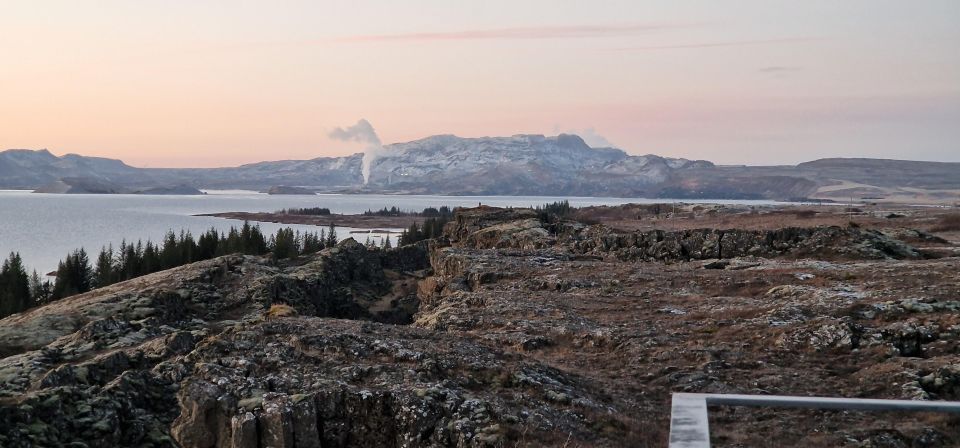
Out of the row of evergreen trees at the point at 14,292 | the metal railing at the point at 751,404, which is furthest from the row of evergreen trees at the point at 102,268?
the metal railing at the point at 751,404

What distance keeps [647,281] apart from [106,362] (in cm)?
3259

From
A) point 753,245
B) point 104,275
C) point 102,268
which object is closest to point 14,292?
point 104,275

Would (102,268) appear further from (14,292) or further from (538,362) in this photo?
(538,362)

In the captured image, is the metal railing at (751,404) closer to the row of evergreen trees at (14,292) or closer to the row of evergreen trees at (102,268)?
the row of evergreen trees at (102,268)

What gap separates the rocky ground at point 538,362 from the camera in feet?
63.0

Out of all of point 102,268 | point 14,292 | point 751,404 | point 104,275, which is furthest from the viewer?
point 102,268

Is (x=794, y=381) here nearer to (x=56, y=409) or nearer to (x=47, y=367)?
(x=56, y=409)

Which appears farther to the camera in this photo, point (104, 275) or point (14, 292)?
point (104, 275)

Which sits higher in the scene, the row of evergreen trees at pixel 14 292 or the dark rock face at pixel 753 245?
the dark rock face at pixel 753 245

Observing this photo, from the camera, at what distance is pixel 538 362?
82.4 ft

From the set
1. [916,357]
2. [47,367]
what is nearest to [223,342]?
[47,367]

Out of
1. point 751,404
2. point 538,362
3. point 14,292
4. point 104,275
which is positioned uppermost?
point 751,404

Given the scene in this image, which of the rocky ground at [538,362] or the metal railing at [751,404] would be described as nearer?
the metal railing at [751,404]

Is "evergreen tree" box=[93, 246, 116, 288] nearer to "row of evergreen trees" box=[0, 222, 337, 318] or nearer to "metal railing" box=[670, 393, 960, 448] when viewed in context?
"row of evergreen trees" box=[0, 222, 337, 318]
